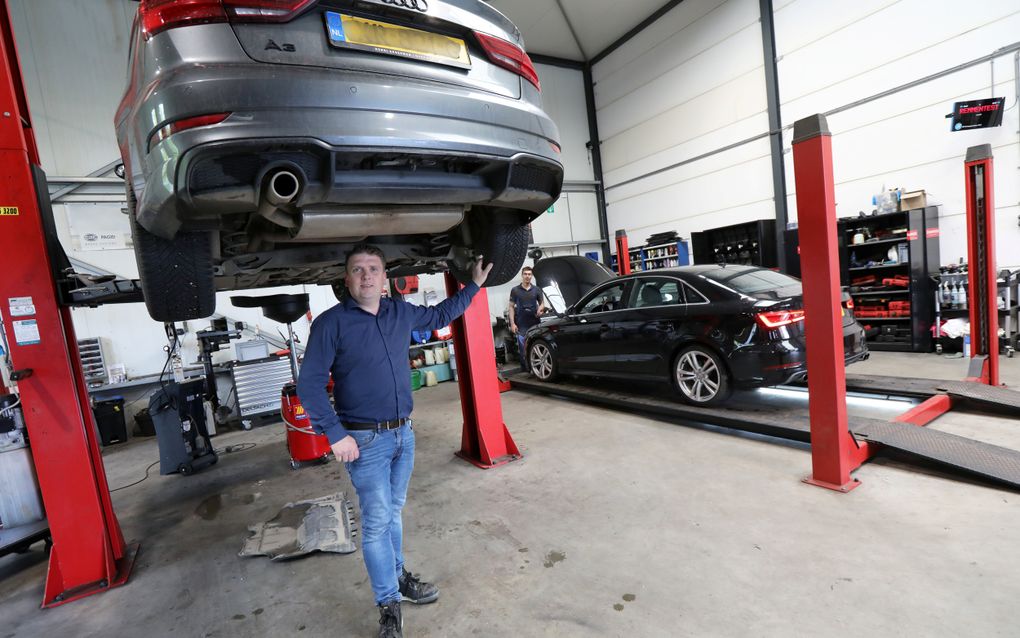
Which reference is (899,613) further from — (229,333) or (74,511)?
(229,333)

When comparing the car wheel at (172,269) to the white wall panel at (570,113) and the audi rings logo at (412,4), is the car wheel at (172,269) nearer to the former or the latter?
the audi rings logo at (412,4)

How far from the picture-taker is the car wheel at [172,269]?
69.6 inches

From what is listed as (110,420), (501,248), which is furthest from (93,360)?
(501,248)

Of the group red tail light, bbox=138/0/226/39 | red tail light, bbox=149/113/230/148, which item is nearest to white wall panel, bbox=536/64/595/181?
red tail light, bbox=138/0/226/39

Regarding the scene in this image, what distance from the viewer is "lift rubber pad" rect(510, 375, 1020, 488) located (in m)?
2.60

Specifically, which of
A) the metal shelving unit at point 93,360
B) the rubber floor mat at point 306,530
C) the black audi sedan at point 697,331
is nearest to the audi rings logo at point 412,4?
the rubber floor mat at point 306,530

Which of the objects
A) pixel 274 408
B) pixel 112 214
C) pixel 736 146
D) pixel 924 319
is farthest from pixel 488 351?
pixel 736 146

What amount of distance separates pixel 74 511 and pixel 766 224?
29.3ft

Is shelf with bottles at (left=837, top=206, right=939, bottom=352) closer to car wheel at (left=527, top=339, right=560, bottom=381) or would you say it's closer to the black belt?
car wheel at (left=527, top=339, right=560, bottom=381)

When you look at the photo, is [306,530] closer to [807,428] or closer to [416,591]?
[416,591]

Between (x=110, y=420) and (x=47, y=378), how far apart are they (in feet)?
15.1

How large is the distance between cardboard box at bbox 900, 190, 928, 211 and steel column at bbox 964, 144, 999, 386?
2.68 meters

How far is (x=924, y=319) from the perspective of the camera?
607 centimetres

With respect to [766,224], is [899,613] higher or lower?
lower
